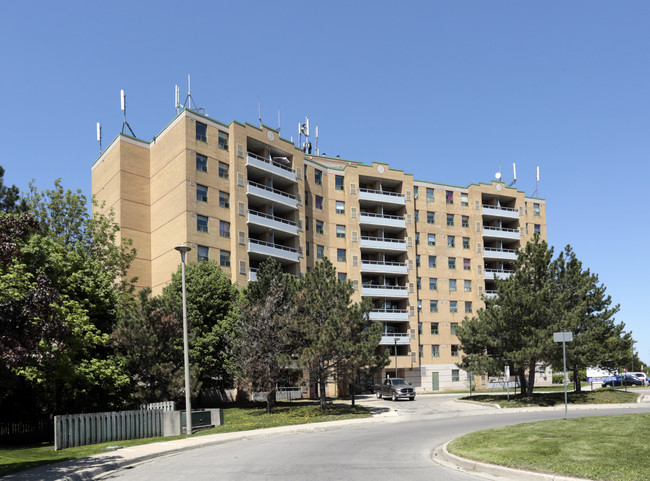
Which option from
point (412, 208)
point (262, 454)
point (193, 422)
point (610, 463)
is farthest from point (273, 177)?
point (610, 463)

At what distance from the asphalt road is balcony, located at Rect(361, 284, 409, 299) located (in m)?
38.8

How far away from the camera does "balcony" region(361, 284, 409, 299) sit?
64562mm

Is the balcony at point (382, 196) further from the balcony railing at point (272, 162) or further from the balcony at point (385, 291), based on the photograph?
the balcony railing at point (272, 162)

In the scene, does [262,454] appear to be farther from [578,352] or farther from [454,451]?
[578,352]

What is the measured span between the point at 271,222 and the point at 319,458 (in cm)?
4022

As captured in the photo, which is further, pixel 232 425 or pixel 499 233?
pixel 499 233

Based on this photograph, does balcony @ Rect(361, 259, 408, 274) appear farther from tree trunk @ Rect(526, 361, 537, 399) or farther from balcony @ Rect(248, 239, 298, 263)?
tree trunk @ Rect(526, 361, 537, 399)

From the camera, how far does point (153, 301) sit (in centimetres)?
3086

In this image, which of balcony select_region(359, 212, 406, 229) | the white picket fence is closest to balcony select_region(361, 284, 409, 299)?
balcony select_region(359, 212, 406, 229)

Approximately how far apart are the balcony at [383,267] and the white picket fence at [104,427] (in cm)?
4361

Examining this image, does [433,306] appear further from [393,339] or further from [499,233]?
[499,233]

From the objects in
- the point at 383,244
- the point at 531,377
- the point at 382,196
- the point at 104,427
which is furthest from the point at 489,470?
the point at 382,196

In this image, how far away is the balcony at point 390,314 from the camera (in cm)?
6450

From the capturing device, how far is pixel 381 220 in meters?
66.8
